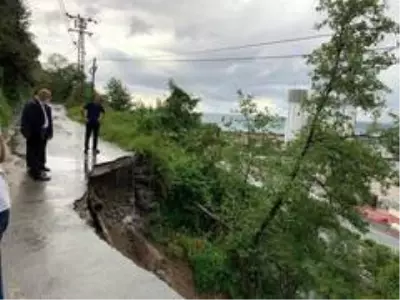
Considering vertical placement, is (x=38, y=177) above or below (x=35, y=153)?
below

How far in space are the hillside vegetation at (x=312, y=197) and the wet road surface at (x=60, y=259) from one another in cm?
376

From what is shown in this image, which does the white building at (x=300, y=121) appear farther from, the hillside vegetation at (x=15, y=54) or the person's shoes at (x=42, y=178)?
the hillside vegetation at (x=15, y=54)

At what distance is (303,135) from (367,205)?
2221mm

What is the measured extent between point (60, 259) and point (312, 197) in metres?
6.26

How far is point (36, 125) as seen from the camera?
1212 cm

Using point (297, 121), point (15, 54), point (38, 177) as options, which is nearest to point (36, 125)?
point (38, 177)

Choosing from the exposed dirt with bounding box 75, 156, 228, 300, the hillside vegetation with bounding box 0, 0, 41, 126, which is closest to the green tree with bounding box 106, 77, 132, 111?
the hillside vegetation with bounding box 0, 0, 41, 126

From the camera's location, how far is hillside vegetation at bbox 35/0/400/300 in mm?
11414

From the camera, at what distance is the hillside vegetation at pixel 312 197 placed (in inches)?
449

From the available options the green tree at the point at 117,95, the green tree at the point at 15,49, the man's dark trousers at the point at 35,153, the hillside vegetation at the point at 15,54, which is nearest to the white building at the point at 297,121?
the man's dark trousers at the point at 35,153

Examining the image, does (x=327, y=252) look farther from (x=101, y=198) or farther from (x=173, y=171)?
(x=173, y=171)

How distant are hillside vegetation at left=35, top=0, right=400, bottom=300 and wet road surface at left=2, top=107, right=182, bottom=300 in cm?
376

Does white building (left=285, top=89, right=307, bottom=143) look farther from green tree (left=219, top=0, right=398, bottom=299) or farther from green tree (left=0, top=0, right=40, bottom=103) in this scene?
green tree (left=0, top=0, right=40, bottom=103)

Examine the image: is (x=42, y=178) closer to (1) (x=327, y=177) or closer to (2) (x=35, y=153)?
(2) (x=35, y=153)
